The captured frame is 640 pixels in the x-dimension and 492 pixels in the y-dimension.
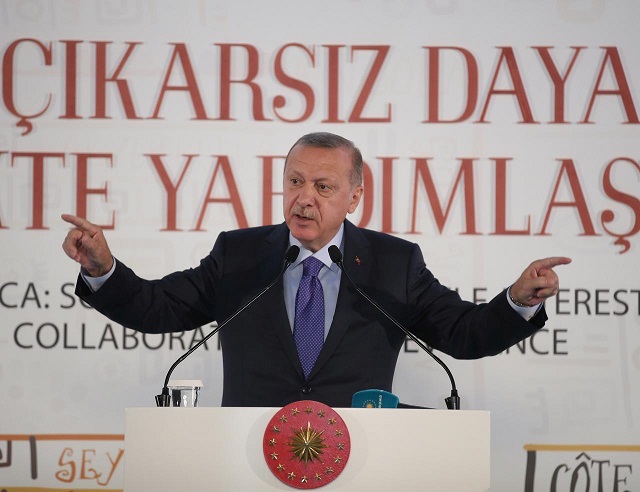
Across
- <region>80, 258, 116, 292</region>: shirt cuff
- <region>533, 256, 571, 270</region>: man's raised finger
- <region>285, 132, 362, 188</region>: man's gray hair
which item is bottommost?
<region>80, 258, 116, 292</region>: shirt cuff

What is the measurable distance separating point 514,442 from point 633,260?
2.85 feet

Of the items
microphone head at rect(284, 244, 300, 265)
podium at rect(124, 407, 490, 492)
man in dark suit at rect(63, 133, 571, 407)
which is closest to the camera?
podium at rect(124, 407, 490, 492)

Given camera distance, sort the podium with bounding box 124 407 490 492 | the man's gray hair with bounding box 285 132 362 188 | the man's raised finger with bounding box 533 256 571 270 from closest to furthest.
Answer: the podium with bounding box 124 407 490 492 < the man's raised finger with bounding box 533 256 571 270 < the man's gray hair with bounding box 285 132 362 188

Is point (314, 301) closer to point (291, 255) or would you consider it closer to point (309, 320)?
point (309, 320)

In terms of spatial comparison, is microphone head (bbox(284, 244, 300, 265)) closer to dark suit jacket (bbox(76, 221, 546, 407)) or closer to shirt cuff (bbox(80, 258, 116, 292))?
dark suit jacket (bbox(76, 221, 546, 407))

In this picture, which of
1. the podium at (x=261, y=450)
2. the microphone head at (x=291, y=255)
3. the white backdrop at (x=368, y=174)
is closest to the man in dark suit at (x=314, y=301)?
the microphone head at (x=291, y=255)

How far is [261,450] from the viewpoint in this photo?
1827mm

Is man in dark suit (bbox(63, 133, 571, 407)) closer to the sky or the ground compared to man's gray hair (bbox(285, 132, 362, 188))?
closer to the ground

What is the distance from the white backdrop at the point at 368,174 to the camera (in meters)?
3.68

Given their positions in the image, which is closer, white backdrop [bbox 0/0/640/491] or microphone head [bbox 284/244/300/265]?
microphone head [bbox 284/244/300/265]

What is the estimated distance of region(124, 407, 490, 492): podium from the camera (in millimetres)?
1826

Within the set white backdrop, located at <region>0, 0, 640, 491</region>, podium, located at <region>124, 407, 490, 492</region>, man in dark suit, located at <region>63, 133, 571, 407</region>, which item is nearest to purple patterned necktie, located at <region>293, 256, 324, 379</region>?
man in dark suit, located at <region>63, 133, 571, 407</region>

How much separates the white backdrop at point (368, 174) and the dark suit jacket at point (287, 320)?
2.60 ft

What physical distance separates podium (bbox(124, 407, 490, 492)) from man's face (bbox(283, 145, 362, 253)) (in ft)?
3.08
